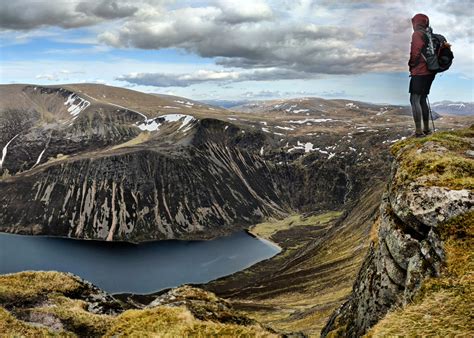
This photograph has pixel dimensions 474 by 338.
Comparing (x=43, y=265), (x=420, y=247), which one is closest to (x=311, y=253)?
(x=43, y=265)

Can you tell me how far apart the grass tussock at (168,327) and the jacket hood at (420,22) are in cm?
1943

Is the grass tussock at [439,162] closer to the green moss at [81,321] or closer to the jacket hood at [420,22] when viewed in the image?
the jacket hood at [420,22]

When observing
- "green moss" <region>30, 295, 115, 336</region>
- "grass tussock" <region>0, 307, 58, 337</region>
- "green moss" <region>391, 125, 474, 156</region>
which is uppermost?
"green moss" <region>391, 125, 474, 156</region>

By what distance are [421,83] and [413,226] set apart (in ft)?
37.4

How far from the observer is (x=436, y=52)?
24891 mm

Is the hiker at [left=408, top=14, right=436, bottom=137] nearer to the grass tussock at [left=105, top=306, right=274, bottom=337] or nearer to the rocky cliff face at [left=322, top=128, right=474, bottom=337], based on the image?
the rocky cliff face at [left=322, top=128, right=474, bottom=337]

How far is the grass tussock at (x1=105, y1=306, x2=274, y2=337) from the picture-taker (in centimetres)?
1527

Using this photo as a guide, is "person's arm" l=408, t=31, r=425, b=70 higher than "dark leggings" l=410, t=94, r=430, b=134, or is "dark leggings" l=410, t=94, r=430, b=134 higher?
"person's arm" l=408, t=31, r=425, b=70

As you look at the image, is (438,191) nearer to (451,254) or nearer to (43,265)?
(451,254)

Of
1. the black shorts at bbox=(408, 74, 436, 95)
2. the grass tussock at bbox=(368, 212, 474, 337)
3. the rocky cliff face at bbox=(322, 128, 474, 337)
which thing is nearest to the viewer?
the grass tussock at bbox=(368, 212, 474, 337)

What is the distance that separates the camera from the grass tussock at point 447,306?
10922 millimetres

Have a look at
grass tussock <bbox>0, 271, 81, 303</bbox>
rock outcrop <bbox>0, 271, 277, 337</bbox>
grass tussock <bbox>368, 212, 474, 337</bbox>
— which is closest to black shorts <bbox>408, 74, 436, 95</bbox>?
grass tussock <bbox>368, 212, 474, 337</bbox>

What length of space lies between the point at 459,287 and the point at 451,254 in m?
2.55

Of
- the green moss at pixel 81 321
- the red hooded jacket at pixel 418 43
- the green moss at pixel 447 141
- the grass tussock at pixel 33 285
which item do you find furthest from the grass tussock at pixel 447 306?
the grass tussock at pixel 33 285
